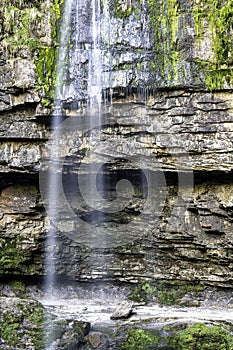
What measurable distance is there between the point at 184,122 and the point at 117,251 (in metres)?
3.32

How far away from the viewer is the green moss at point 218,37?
8.45 meters

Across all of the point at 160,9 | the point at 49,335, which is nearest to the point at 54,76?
the point at 160,9

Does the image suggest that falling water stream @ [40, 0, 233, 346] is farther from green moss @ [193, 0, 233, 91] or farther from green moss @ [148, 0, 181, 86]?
green moss @ [193, 0, 233, 91]

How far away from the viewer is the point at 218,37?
8539 millimetres

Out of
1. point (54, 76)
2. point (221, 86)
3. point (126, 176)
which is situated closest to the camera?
point (221, 86)

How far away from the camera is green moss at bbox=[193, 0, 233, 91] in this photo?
27.7 ft

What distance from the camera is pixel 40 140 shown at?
9.42 metres

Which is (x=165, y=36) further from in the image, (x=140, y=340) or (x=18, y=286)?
(x=18, y=286)

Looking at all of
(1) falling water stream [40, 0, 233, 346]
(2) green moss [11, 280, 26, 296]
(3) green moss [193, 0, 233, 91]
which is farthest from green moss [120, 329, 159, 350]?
(3) green moss [193, 0, 233, 91]

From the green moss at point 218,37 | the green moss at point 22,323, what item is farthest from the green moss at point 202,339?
the green moss at point 218,37

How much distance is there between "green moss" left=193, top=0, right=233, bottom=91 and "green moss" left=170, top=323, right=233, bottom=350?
13.9 ft

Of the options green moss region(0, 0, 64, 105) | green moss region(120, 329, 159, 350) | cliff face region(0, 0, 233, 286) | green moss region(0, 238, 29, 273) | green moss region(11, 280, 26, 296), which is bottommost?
green moss region(120, 329, 159, 350)

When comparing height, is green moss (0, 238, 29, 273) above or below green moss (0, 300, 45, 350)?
above

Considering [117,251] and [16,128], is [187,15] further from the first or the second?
[117,251]
